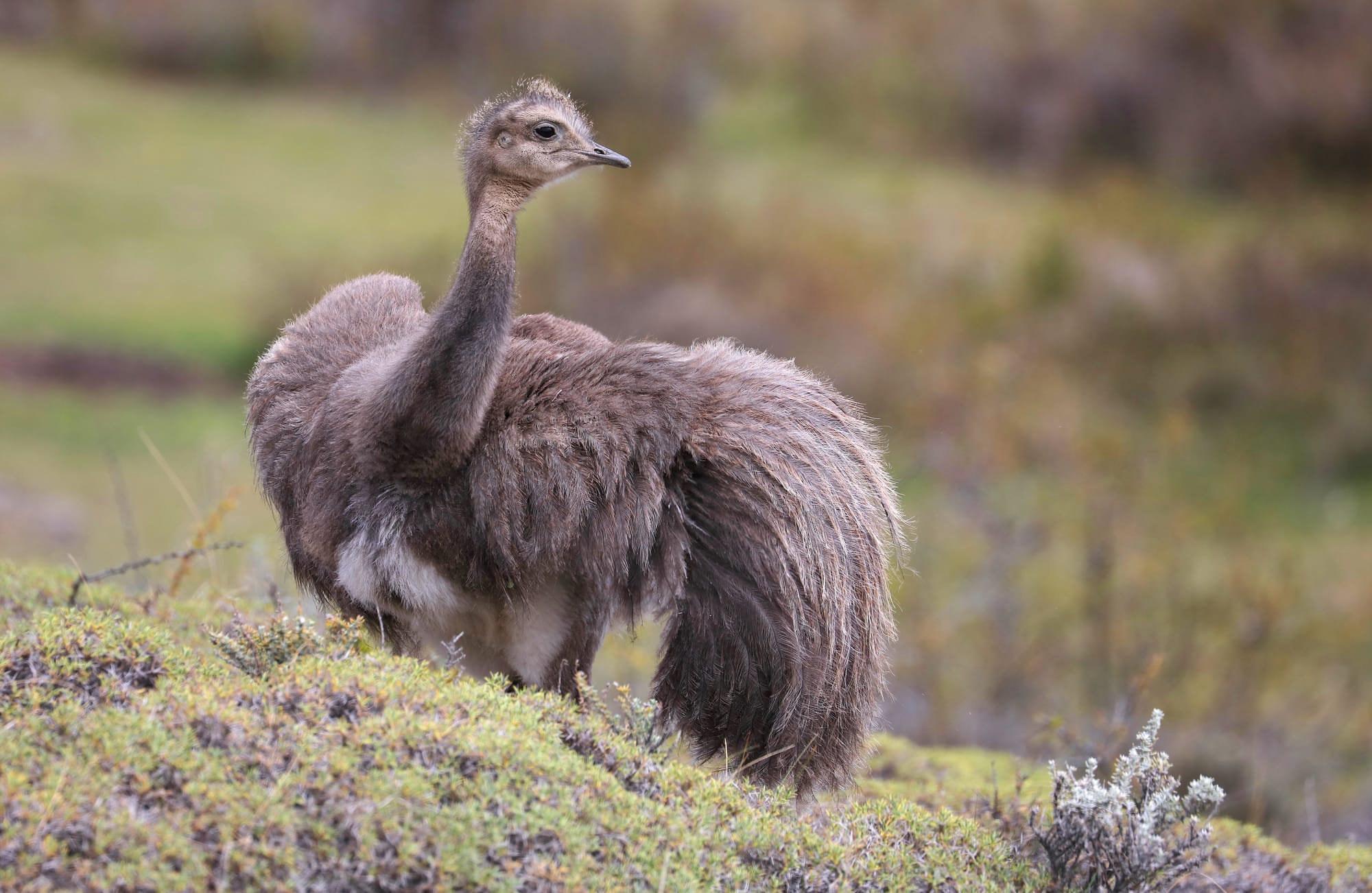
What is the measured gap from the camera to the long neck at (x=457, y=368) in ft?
16.2

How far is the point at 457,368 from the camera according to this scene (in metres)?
4.95

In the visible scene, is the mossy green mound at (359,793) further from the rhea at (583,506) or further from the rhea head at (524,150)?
the rhea head at (524,150)

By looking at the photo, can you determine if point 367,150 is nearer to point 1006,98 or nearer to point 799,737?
point 1006,98

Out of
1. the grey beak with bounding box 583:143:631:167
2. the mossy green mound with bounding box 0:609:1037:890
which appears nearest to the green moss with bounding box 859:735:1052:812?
the mossy green mound with bounding box 0:609:1037:890

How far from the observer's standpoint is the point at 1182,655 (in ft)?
36.4

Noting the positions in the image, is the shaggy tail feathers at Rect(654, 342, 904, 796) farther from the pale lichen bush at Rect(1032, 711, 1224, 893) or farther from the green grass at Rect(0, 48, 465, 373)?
the green grass at Rect(0, 48, 465, 373)

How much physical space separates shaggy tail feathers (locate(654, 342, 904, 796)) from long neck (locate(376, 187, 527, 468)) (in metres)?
0.74

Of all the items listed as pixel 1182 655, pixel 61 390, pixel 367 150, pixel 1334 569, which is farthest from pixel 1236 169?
pixel 61 390

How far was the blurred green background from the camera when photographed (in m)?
12.3

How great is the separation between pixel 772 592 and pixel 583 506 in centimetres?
71

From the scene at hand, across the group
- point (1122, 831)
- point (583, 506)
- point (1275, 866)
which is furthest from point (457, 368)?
point (1275, 866)

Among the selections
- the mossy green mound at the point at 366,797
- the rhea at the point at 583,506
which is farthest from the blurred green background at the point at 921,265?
the mossy green mound at the point at 366,797

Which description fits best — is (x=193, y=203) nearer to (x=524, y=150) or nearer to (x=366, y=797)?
(x=524, y=150)

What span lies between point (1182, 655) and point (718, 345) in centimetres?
670
